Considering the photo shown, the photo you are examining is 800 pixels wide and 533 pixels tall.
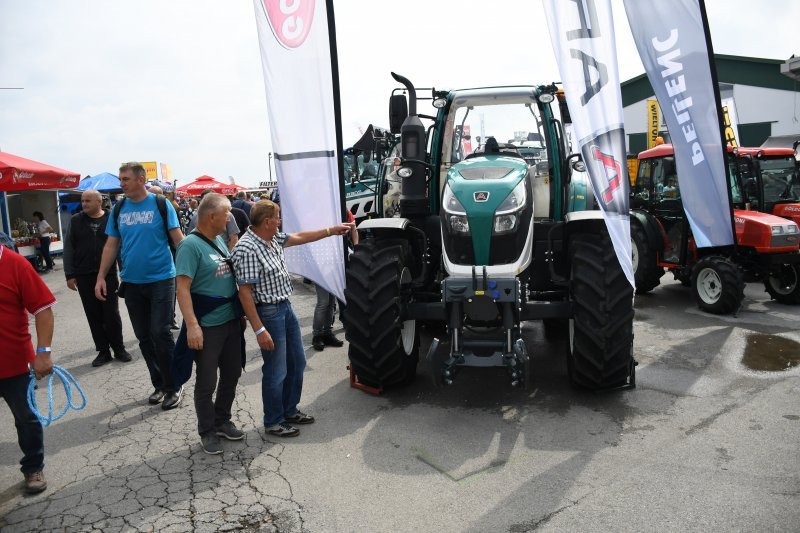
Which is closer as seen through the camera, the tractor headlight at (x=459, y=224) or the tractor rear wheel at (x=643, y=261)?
the tractor headlight at (x=459, y=224)

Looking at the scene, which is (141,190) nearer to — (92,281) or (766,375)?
(92,281)

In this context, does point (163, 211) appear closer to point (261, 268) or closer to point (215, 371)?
point (261, 268)

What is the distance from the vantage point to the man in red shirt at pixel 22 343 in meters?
3.26

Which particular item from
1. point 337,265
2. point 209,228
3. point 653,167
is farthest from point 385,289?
point 653,167

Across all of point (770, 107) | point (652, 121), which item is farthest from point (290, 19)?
point (770, 107)

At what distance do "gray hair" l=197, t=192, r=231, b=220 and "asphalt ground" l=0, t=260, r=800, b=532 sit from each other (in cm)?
156

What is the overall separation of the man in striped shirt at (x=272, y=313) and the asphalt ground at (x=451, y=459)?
0.22m

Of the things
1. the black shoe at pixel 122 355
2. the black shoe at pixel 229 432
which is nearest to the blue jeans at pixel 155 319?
the black shoe at pixel 229 432

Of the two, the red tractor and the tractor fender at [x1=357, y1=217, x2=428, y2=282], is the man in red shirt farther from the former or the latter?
the red tractor

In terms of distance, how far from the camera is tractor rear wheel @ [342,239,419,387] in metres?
4.45

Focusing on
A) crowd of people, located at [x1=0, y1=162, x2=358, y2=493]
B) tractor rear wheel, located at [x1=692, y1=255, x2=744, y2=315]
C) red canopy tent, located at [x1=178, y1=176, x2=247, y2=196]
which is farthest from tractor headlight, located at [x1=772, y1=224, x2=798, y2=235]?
red canopy tent, located at [x1=178, y1=176, x2=247, y2=196]

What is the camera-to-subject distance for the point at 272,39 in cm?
478

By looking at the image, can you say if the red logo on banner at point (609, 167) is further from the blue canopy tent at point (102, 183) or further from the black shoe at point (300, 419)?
the blue canopy tent at point (102, 183)

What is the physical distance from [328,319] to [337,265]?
1607 millimetres
